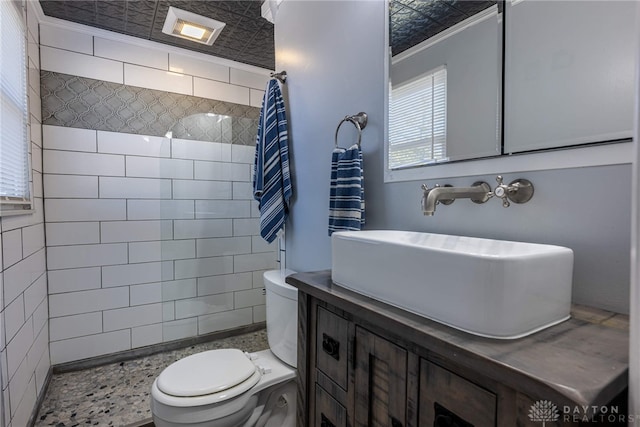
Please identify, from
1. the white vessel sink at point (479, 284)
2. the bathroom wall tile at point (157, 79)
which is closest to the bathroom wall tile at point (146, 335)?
the bathroom wall tile at point (157, 79)

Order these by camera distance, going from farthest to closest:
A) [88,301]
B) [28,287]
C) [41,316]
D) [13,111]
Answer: [88,301], [41,316], [28,287], [13,111]

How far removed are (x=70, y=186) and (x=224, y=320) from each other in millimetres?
1398

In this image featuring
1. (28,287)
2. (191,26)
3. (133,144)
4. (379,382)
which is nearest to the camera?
(379,382)

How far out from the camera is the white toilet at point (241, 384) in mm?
1183

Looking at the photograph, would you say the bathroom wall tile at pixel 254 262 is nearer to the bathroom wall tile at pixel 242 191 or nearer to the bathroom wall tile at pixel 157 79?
the bathroom wall tile at pixel 242 191

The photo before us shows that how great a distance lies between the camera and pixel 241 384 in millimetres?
1273

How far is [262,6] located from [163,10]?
57 centimetres

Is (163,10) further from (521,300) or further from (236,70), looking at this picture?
(521,300)

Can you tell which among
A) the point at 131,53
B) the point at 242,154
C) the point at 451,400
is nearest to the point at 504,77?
the point at 451,400

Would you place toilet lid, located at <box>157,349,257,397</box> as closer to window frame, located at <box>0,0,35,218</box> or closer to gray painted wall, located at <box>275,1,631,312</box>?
gray painted wall, located at <box>275,1,631,312</box>

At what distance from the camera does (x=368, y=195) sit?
1.25 m

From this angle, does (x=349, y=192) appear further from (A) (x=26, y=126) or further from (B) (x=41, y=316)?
(B) (x=41, y=316)

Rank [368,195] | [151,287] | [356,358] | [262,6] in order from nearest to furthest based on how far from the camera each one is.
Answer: [356,358] < [368,195] < [262,6] < [151,287]

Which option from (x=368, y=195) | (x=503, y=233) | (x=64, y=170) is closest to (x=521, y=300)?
(x=503, y=233)
